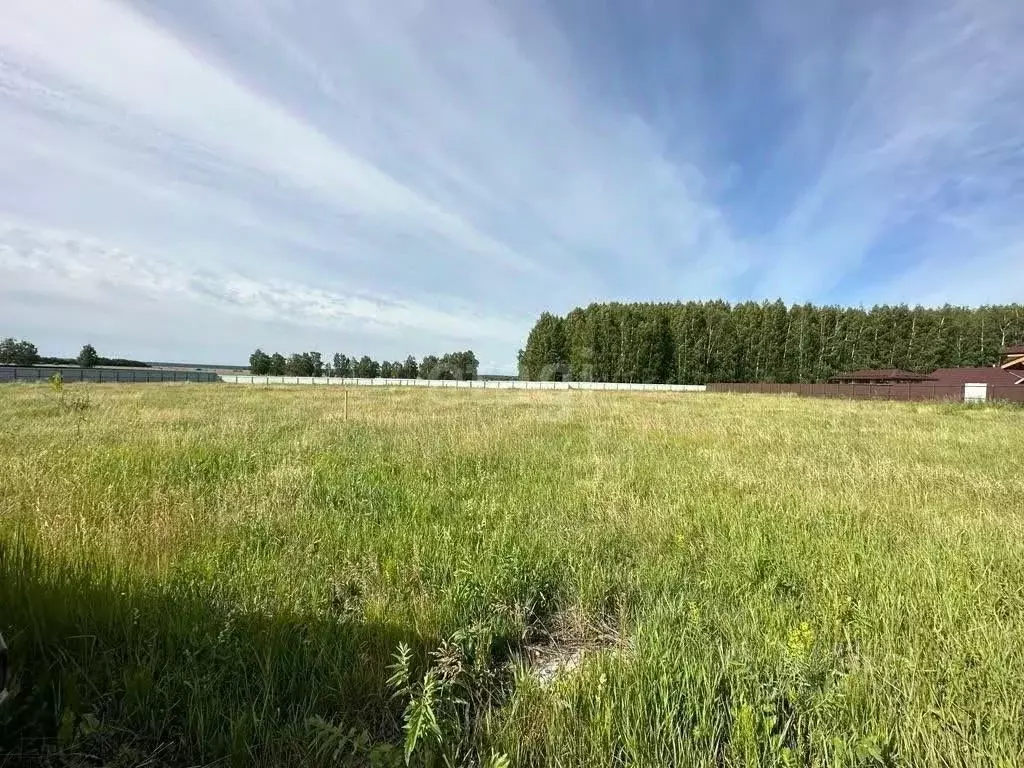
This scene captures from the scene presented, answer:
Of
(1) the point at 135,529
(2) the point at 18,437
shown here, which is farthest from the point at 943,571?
(2) the point at 18,437

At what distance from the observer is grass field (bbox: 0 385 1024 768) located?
199 cm

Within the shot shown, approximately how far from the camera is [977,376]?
47344mm

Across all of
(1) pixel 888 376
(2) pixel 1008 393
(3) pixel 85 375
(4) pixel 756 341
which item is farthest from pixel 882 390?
(3) pixel 85 375

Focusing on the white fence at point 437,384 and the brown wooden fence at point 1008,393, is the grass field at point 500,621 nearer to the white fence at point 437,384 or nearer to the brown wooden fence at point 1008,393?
the brown wooden fence at point 1008,393

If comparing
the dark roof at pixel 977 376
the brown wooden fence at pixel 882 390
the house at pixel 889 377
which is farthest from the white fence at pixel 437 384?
the dark roof at pixel 977 376

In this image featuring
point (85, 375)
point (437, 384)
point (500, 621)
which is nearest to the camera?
point (500, 621)

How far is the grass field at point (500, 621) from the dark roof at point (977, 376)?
54317 mm

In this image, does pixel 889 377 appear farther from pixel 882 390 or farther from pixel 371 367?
pixel 371 367

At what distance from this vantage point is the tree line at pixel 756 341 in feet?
241

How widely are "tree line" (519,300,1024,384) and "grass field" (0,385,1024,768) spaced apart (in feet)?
272

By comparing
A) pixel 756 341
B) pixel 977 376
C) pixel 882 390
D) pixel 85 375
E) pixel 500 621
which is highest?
pixel 756 341

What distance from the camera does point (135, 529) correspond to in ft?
13.1

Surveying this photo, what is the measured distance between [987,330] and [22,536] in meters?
102

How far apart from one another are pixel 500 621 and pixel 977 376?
63.6 metres
